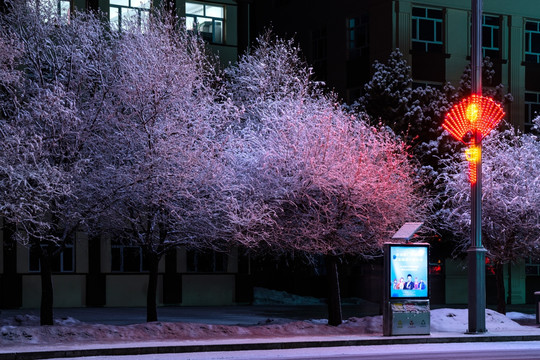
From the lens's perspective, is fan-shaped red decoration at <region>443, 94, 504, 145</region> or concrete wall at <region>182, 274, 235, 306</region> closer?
fan-shaped red decoration at <region>443, 94, 504, 145</region>

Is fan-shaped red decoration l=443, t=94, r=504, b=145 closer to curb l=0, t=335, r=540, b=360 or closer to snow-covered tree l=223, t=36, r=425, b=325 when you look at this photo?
snow-covered tree l=223, t=36, r=425, b=325

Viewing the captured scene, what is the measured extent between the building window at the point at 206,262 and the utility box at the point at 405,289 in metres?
17.8

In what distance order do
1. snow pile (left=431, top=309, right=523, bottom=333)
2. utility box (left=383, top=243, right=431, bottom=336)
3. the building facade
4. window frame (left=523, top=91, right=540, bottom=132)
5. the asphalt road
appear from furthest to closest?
1. window frame (left=523, top=91, right=540, bottom=132)
2. the building facade
3. snow pile (left=431, top=309, right=523, bottom=333)
4. utility box (left=383, top=243, right=431, bottom=336)
5. the asphalt road

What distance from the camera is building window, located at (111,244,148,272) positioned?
37.8 metres

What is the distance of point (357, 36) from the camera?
45.7 metres

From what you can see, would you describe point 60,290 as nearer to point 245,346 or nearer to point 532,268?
point 245,346

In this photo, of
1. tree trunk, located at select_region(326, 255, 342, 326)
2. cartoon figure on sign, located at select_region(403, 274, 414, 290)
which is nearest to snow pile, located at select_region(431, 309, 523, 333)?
tree trunk, located at select_region(326, 255, 342, 326)

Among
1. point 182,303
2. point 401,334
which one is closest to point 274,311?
point 182,303

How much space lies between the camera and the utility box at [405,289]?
2180 cm

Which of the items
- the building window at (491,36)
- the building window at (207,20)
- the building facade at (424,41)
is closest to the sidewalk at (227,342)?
the building window at (207,20)

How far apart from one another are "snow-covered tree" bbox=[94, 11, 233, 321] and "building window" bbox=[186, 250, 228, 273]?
14.5 meters

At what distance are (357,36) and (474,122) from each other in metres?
23.1

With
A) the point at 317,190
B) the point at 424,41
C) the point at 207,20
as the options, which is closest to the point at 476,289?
the point at 317,190

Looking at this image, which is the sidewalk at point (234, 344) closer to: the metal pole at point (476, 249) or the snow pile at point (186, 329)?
the metal pole at point (476, 249)
